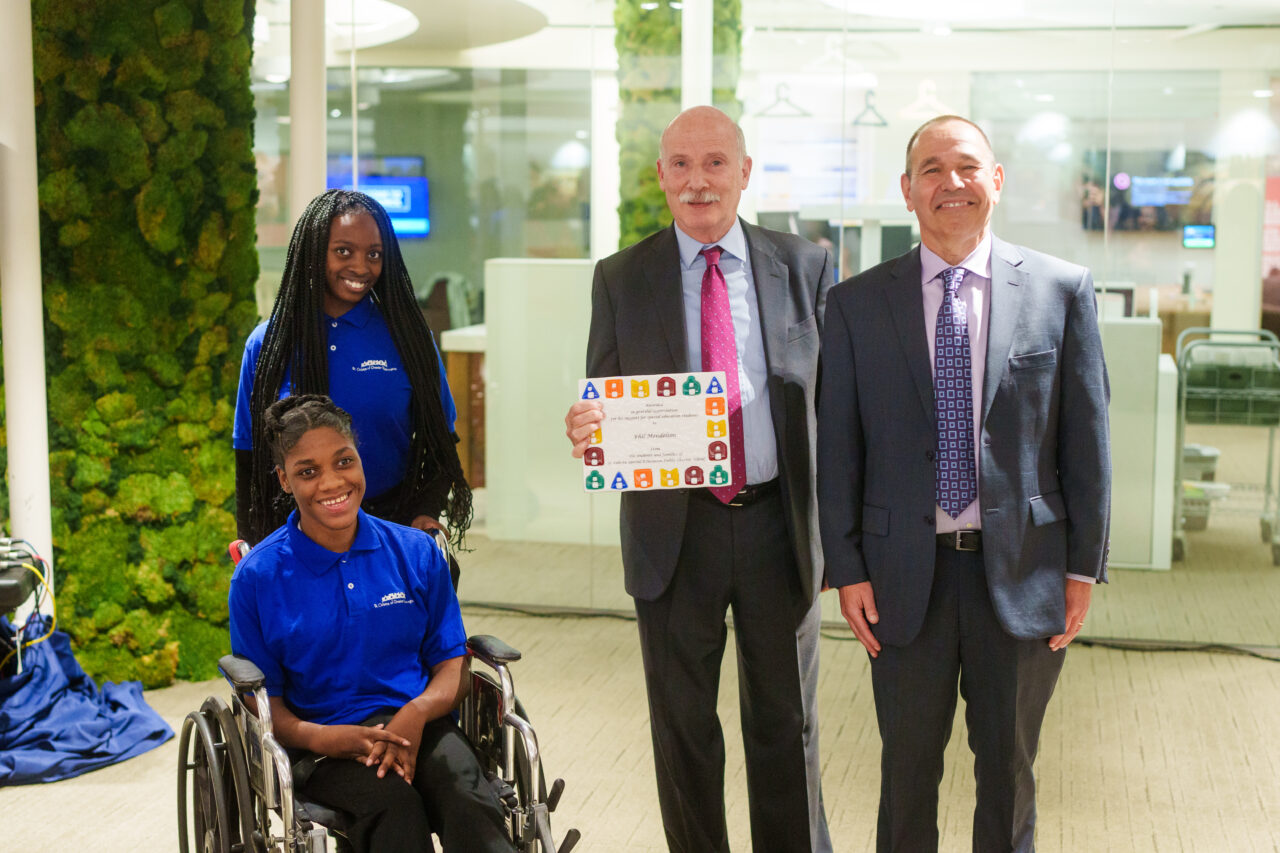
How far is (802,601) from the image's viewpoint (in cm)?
265

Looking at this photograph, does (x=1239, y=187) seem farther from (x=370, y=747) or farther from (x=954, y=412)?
(x=370, y=747)

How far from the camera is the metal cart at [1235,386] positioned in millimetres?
5105

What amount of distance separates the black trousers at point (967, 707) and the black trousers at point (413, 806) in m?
0.75

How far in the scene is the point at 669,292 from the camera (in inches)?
103

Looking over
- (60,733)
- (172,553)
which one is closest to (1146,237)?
(172,553)

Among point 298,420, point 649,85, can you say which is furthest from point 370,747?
point 649,85

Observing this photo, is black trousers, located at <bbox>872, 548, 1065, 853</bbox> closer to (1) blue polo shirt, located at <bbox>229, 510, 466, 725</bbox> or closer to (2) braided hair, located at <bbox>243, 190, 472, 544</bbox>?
(1) blue polo shirt, located at <bbox>229, 510, 466, 725</bbox>

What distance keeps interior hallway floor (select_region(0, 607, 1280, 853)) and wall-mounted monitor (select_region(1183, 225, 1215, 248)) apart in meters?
1.65

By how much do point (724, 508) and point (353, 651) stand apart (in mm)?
792

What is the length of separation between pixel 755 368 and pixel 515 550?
11.3 feet

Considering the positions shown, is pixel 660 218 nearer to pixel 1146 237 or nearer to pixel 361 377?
pixel 1146 237

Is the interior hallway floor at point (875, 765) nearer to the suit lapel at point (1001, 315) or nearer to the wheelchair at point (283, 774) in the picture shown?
the wheelchair at point (283, 774)

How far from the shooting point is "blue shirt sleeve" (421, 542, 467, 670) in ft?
8.23

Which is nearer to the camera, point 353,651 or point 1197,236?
point 353,651
